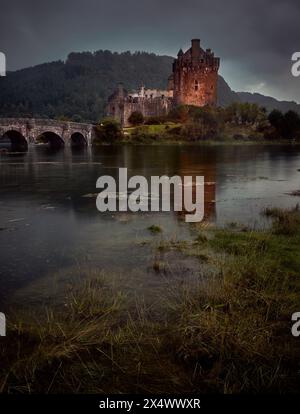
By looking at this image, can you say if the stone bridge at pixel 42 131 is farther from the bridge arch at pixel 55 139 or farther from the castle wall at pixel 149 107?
the castle wall at pixel 149 107

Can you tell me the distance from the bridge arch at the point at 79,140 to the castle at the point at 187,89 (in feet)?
92.2

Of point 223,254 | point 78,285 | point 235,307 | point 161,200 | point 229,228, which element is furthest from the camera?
point 161,200

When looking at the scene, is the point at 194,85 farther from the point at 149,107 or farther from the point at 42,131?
the point at 42,131

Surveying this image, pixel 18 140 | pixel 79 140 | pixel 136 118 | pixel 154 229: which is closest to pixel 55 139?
pixel 18 140

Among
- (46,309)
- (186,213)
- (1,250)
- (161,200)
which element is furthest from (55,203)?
(46,309)

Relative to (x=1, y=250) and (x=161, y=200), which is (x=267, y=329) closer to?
(x=1, y=250)

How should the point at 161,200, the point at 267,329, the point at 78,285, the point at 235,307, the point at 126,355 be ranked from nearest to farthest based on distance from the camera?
the point at 126,355, the point at 267,329, the point at 235,307, the point at 78,285, the point at 161,200

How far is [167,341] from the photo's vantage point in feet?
17.3

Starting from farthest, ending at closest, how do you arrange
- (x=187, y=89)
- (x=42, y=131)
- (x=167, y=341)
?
1. (x=187, y=89)
2. (x=42, y=131)
3. (x=167, y=341)

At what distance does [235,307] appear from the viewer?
6008mm

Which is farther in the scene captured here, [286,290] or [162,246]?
[162,246]

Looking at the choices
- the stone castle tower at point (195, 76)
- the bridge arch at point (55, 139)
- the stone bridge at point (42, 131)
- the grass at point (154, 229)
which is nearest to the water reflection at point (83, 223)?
the grass at point (154, 229)

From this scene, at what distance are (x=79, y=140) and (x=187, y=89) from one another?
42.3 m

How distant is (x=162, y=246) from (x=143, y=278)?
2009 mm
